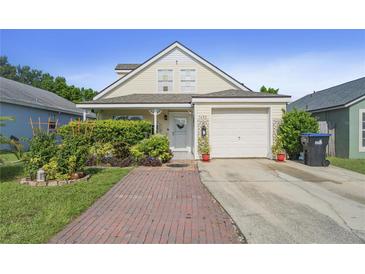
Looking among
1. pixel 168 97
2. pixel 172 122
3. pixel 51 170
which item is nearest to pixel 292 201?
pixel 51 170

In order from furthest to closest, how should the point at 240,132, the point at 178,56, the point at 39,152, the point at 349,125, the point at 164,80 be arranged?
1. the point at 164,80
2. the point at 178,56
3. the point at 349,125
4. the point at 240,132
5. the point at 39,152

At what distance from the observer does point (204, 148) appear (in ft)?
41.1

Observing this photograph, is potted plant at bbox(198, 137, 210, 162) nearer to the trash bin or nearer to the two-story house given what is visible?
the two-story house

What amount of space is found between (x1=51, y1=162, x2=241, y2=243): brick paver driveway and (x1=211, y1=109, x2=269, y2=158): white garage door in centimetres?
602

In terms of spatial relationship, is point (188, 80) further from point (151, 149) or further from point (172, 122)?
point (151, 149)

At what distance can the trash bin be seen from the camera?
36.6 feet

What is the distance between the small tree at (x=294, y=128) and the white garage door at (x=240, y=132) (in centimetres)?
88

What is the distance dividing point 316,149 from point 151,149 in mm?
6734

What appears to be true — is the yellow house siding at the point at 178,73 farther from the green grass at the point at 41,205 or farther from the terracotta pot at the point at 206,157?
the green grass at the point at 41,205

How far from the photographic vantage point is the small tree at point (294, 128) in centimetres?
1223

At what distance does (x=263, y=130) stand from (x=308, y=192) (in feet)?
22.2

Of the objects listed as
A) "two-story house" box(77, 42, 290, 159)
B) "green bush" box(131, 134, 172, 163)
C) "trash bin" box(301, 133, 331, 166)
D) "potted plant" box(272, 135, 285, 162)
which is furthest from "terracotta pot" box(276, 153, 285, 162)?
"green bush" box(131, 134, 172, 163)
